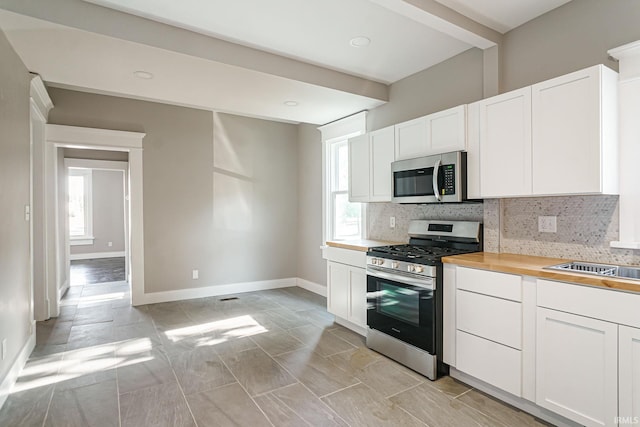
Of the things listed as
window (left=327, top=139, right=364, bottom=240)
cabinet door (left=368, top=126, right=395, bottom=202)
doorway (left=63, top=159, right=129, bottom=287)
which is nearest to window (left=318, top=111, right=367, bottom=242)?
window (left=327, top=139, right=364, bottom=240)

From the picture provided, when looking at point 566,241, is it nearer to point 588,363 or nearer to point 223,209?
point 588,363

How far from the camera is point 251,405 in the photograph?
233 cm

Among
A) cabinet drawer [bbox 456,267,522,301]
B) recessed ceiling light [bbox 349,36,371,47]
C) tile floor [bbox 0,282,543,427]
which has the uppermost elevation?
recessed ceiling light [bbox 349,36,371,47]

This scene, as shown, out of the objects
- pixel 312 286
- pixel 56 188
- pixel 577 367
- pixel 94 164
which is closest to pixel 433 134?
pixel 577 367

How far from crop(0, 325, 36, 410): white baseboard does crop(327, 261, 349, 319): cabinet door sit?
2.73 meters

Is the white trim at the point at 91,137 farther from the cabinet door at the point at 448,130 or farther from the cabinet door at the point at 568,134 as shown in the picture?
the cabinet door at the point at 568,134

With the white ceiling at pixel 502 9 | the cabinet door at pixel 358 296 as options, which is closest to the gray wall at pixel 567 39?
the white ceiling at pixel 502 9

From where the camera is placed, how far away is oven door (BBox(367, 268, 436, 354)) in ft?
8.57

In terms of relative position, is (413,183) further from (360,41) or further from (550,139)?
(360,41)

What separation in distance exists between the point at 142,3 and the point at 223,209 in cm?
323

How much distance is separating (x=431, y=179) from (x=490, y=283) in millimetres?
995

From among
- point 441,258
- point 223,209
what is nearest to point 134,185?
point 223,209

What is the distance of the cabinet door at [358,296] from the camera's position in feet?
11.1

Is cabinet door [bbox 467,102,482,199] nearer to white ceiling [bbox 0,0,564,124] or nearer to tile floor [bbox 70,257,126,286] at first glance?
white ceiling [bbox 0,0,564,124]
